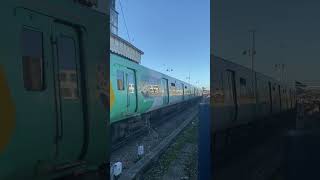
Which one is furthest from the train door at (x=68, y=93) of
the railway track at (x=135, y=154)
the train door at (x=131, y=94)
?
the train door at (x=131, y=94)

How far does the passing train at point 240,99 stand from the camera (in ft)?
7.12

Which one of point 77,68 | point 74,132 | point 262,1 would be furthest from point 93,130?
point 262,1

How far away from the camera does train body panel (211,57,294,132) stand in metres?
2.17

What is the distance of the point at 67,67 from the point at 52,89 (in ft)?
0.74

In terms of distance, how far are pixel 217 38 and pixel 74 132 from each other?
55.4 inches

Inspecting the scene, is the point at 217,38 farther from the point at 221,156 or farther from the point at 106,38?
Result: the point at 106,38

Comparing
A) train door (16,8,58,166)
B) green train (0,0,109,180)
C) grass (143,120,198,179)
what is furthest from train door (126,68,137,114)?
train door (16,8,58,166)

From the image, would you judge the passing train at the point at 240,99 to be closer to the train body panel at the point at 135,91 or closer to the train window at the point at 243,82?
the train window at the point at 243,82

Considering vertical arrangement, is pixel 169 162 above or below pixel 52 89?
below

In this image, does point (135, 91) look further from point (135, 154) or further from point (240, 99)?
point (240, 99)

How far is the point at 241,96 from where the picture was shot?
2256mm

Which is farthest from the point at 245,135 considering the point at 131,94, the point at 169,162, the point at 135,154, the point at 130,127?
the point at 131,94

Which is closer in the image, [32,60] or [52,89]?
[32,60]

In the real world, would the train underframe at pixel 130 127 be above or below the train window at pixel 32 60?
below
